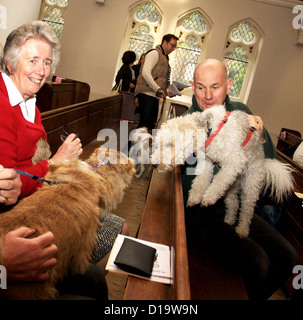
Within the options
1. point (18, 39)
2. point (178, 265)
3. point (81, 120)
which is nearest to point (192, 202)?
point (178, 265)

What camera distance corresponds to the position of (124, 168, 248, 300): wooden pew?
105 cm

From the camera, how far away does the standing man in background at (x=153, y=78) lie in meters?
4.36

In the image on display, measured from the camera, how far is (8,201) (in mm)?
1318

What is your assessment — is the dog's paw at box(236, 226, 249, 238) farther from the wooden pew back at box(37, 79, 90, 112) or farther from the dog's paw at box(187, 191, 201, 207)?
the wooden pew back at box(37, 79, 90, 112)

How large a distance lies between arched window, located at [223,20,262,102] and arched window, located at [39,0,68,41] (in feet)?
22.3

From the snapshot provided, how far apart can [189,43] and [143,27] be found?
75.0 inches

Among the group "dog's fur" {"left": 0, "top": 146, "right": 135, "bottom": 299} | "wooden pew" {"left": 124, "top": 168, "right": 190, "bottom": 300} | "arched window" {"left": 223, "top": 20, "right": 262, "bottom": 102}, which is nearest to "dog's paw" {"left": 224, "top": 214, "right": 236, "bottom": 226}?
"wooden pew" {"left": 124, "top": 168, "right": 190, "bottom": 300}

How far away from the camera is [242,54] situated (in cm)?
1059

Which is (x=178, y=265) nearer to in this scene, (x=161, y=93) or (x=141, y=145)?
(x=141, y=145)

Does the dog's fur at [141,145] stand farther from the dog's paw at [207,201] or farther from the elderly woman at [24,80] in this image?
the elderly woman at [24,80]

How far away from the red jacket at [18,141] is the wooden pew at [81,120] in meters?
0.90

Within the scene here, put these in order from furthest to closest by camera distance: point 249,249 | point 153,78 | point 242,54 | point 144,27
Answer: point 242,54 → point 144,27 → point 153,78 → point 249,249

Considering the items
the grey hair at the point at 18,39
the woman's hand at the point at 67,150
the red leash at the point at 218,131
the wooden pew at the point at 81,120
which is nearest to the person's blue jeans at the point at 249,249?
the red leash at the point at 218,131
